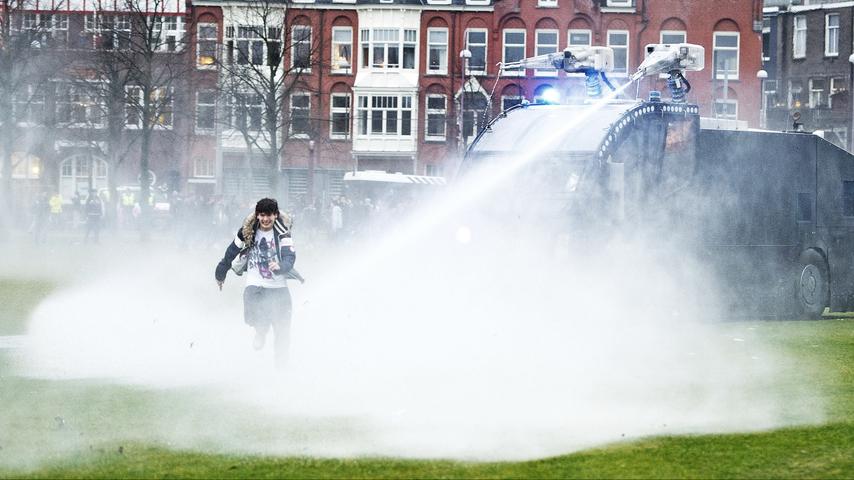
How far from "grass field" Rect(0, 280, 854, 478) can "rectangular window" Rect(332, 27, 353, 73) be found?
62537mm

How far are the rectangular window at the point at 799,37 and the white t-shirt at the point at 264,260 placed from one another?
249 ft

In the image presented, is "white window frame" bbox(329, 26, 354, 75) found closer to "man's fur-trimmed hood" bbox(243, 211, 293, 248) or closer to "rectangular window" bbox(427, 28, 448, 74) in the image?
"rectangular window" bbox(427, 28, 448, 74)

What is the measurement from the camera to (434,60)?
75.6 metres

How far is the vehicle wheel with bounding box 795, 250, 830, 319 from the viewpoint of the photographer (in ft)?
78.4

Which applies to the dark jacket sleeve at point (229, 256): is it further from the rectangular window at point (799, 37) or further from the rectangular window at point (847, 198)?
the rectangular window at point (799, 37)

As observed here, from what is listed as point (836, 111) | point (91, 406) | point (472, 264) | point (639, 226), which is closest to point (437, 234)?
point (472, 264)

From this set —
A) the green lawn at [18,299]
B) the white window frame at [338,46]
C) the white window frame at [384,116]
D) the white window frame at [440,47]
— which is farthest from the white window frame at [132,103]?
the white window frame at [440,47]

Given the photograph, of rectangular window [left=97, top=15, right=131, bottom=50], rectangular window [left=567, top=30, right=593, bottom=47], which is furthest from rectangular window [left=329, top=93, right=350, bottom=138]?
rectangular window [left=97, top=15, right=131, bottom=50]

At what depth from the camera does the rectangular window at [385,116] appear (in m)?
74.7

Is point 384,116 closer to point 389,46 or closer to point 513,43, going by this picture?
point 389,46

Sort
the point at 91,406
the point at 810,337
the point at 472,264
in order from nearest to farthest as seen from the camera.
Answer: the point at 91,406 → the point at 810,337 → the point at 472,264

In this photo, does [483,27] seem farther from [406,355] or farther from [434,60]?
[406,355]

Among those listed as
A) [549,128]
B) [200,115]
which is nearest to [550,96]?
[549,128]

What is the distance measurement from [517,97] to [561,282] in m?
52.3
